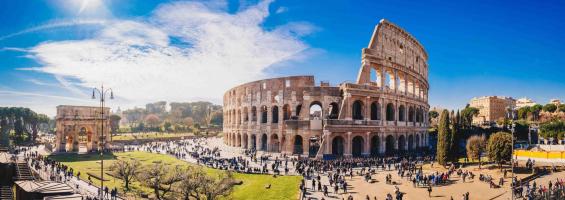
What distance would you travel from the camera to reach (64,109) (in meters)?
50.8

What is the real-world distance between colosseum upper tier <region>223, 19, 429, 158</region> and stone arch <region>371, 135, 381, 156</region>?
0.12 m

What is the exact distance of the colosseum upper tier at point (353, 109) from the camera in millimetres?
37312

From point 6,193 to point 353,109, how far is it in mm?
33203

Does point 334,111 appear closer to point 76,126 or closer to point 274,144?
point 274,144

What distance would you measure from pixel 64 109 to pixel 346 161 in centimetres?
4390

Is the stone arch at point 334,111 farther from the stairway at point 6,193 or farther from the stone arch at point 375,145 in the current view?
the stairway at point 6,193

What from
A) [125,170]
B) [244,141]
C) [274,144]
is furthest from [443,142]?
[125,170]

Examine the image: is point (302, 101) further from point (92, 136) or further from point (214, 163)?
point (92, 136)

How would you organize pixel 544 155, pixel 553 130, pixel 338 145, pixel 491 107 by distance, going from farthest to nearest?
pixel 491 107
pixel 553 130
pixel 338 145
pixel 544 155

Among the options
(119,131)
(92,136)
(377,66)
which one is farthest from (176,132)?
(377,66)

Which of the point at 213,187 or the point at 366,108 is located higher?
the point at 366,108

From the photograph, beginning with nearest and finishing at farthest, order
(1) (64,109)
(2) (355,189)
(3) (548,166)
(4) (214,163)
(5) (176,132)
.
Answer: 1. (2) (355,189)
2. (3) (548,166)
3. (4) (214,163)
4. (1) (64,109)
5. (5) (176,132)

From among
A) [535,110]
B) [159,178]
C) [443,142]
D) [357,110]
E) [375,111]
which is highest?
[535,110]

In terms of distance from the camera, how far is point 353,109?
40750mm
